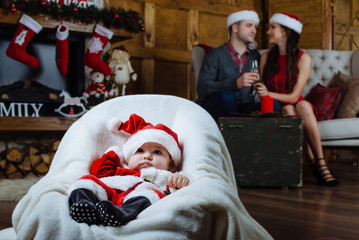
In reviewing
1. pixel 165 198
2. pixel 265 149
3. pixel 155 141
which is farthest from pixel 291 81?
pixel 165 198

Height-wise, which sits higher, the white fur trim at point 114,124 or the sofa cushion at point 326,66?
the sofa cushion at point 326,66

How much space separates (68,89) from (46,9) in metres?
0.65

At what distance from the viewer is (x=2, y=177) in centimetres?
296

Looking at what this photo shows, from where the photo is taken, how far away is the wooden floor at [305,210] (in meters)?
1.75

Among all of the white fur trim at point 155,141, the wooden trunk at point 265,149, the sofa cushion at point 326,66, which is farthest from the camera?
the sofa cushion at point 326,66

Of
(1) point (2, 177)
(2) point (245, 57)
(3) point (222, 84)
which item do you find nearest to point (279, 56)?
(2) point (245, 57)

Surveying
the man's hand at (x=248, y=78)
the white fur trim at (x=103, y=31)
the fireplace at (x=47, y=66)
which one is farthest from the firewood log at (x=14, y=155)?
the man's hand at (x=248, y=78)

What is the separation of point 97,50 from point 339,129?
6.44 ft

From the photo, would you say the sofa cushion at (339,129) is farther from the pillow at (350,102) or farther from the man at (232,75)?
the man at (232,75)

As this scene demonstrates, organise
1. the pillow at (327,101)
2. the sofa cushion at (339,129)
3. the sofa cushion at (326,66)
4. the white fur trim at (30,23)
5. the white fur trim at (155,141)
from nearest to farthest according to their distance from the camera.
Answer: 1. the white fur trim at (155,141)
2. the white fur trim at (30,23)
3. the sofa cushion at (339,129)
4. the pillow at (327,101)
5. the sofa cushion at (326,66)

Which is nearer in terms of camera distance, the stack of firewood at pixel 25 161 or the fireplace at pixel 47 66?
the stack of firewood at pixel 25 161

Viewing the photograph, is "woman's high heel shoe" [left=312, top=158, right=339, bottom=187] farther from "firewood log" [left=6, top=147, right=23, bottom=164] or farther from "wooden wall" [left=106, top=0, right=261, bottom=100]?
"firewood log" [left=6, top=147, right=23, bottom=164]

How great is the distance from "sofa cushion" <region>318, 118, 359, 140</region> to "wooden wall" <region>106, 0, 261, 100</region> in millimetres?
1673

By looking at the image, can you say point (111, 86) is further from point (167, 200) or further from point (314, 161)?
point (167, 200)
